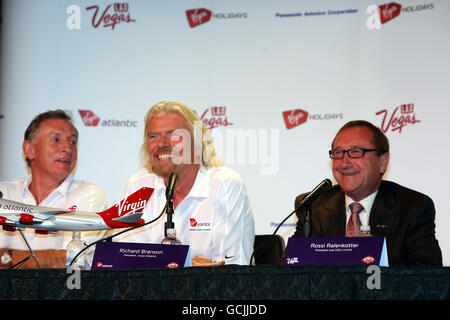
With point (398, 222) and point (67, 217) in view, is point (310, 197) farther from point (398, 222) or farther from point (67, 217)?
point (67, 217)

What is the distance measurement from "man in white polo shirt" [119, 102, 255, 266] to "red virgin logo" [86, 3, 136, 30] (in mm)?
2189

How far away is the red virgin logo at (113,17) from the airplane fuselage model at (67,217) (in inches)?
130

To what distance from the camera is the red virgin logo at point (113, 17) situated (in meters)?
5.52

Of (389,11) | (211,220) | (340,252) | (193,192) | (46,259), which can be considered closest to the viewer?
Answer: (340,252)

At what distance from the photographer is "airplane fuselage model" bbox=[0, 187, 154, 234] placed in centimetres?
251

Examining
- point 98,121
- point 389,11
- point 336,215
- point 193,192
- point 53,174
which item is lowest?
point 336,215

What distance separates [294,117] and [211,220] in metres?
2.11

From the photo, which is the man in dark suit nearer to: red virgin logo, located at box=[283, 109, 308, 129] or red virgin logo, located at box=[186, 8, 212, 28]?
red virgin logo, located at box=[283, 109, 308, 129]

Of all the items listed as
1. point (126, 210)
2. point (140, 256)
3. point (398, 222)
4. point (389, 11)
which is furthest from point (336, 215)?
point (389, 11)

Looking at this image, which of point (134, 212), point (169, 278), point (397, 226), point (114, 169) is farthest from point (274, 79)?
point (169, 278)

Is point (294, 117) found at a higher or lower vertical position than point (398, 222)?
higher

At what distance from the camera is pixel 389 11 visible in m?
5.11
